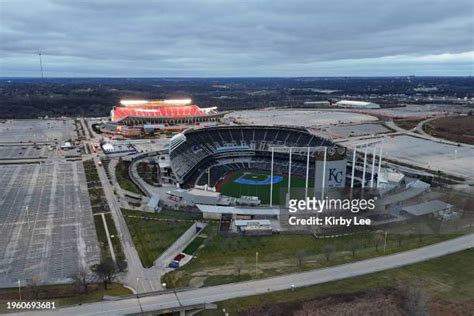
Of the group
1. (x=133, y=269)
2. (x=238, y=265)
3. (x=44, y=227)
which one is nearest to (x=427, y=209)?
(x=238, y=265)

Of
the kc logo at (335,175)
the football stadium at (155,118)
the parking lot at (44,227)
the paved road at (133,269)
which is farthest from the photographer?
the football stadium at (155,118)

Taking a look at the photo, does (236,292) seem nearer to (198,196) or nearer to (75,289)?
(75,289)

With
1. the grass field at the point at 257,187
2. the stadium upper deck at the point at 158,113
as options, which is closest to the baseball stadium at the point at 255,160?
the grass field at the point at 257,187

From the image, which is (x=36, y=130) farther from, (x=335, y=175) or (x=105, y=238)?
(x=335, y=175)

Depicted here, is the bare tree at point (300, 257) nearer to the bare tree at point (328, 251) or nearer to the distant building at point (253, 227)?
the bare tree at point (328, 251)

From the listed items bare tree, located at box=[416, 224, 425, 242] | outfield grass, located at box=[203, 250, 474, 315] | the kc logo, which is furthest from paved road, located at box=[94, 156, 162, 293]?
bare tree, located at box=[416, 224, 425, 242]

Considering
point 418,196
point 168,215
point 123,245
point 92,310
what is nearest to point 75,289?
point 92,310

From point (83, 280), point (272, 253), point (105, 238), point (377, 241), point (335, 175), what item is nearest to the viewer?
point (83, 280)
